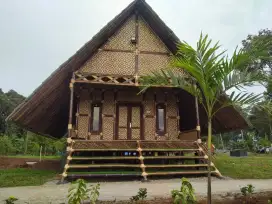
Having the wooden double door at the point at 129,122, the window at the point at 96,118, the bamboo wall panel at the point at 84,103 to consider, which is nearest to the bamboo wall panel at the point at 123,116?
the wooden double door at the point at 129,122

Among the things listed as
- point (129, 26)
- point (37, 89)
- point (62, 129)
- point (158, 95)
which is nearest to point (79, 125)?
point (37, 89)

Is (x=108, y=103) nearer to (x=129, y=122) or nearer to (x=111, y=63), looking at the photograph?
(x=129, y=122)

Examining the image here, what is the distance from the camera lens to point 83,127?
1214 cm

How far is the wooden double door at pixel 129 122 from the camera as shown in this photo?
487 inches

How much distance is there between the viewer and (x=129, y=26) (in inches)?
499

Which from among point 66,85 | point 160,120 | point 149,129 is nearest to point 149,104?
point 160,120

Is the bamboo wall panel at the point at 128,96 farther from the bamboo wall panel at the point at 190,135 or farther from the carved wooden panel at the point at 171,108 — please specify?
the bamboo wall panel at the point at 190,135

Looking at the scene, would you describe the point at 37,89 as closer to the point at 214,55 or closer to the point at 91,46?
the point at 91,46

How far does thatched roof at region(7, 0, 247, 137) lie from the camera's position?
1042 centimetres

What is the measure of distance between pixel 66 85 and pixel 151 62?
3.80m

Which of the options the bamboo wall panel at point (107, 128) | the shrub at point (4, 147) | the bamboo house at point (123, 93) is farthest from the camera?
the shrub at point (4, 147)

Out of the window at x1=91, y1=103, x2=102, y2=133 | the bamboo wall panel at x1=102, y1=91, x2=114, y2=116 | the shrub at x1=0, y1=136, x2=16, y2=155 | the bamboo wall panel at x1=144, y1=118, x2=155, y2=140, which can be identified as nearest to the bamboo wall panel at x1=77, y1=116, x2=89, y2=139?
the window at x1=91, y1=103, x2=102, y2=133

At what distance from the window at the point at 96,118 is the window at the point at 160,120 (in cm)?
259

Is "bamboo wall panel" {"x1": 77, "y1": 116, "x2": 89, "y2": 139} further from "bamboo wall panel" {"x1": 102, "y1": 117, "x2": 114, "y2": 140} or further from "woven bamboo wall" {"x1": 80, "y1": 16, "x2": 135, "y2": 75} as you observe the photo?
"woven bamboo wall" {"x1": 80, "y1": 16, "x2": 135, "y2": 75}
